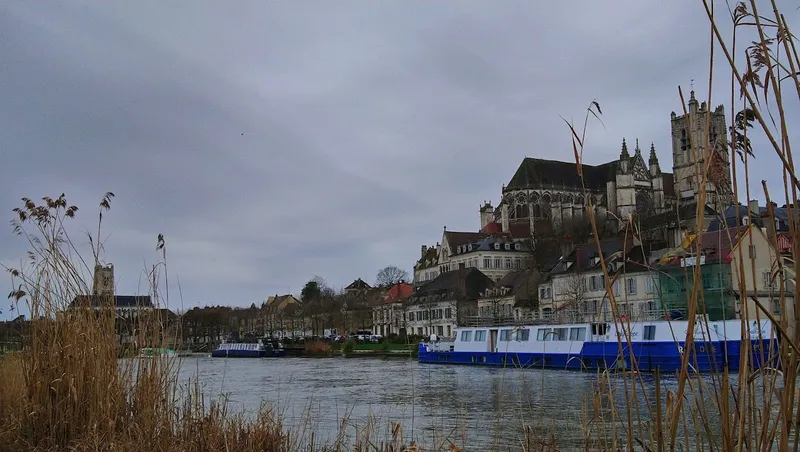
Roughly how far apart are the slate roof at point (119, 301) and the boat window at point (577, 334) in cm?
2870

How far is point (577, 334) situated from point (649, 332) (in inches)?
161

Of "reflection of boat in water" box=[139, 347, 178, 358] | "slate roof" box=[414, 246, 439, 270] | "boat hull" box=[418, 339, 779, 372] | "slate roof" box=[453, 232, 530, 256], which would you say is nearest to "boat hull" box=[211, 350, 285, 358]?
"slate roof" box=[453, 232, 530, 256]

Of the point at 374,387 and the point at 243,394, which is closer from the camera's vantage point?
the point at 243,394

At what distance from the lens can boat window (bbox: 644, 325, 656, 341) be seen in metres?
29.6

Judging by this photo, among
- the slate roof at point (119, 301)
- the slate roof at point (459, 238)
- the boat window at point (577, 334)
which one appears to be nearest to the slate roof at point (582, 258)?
the boat window at point (577, 334)

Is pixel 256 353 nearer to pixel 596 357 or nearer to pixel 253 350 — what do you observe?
pixel 253 350

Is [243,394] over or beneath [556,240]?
beneath

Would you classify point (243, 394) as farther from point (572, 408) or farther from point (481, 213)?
point (481, 213)

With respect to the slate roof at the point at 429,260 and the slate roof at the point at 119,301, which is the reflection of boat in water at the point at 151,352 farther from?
the slate roof at the point at 429,260

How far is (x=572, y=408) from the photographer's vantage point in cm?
1421

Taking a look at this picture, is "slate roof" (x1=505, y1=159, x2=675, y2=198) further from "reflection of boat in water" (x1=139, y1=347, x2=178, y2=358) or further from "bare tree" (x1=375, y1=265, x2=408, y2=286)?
"reflection of boat in water" (x1=139, y1=347, x2=178, y2=358)

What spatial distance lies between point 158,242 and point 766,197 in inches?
171

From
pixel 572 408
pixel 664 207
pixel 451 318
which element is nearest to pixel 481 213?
pixel 664 207

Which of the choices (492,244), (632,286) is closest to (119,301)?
(632,286)
